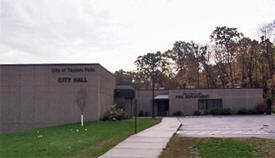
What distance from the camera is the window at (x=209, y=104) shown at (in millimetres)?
44094

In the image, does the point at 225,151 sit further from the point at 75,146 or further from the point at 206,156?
the point at 75,146

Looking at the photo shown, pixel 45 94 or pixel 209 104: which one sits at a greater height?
pixel 45 94

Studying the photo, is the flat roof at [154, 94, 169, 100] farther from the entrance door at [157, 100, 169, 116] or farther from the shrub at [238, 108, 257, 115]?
the shrub at [238, 108, 257, 115]

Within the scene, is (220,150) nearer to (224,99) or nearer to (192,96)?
(192,96)

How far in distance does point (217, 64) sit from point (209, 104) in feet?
52.4

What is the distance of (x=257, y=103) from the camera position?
144 feet

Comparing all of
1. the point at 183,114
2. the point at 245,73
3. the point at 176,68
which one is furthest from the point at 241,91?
the point at 176,68

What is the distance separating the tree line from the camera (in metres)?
54.2

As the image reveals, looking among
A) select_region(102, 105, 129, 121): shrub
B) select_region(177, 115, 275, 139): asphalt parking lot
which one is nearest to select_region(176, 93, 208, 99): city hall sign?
select_region(102, 105, 129, 121): shrub

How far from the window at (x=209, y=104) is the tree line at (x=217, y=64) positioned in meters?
12.3

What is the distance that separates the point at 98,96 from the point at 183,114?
20.1 m

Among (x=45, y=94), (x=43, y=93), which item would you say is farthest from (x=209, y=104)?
(x=43, y=93)

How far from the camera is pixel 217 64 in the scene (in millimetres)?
58281

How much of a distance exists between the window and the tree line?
40.4ft
